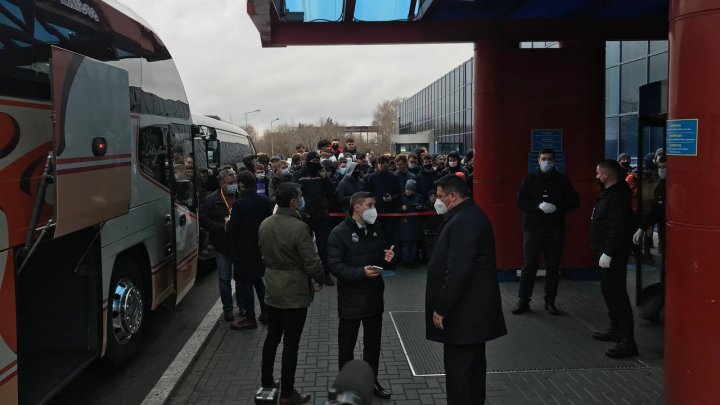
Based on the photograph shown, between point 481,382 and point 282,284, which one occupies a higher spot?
point 282,284

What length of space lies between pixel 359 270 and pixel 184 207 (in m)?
4.01

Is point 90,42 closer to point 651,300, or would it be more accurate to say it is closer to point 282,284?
point 282,284

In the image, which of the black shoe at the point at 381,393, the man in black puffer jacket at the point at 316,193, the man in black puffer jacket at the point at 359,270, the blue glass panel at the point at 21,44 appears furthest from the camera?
the man in black puffer jacket at the point at 316,193

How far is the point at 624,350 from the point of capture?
18.5 ft

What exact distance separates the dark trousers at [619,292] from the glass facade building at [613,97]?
2647 millimetres

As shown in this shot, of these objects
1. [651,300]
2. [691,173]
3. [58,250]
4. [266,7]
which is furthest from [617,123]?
[58,250]

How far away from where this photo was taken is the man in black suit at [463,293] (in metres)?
3.88

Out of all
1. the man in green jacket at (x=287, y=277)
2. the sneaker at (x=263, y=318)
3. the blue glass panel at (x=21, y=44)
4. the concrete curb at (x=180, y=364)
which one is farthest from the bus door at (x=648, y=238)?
the blue glass panel at (x=21, y=44)

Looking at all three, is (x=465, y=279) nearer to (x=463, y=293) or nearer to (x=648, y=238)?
(x=463, y=293)

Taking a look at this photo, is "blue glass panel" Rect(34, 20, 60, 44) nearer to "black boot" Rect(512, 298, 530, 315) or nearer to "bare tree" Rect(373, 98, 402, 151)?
"black boot" Rect(512, 298, 530, 315)

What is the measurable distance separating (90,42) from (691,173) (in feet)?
15.2

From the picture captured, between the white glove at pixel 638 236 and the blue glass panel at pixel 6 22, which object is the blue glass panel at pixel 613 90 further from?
the blue glass panel at pixel 6 22

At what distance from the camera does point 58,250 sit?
4.82 meters

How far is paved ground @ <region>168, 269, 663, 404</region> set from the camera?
15.8 feet
